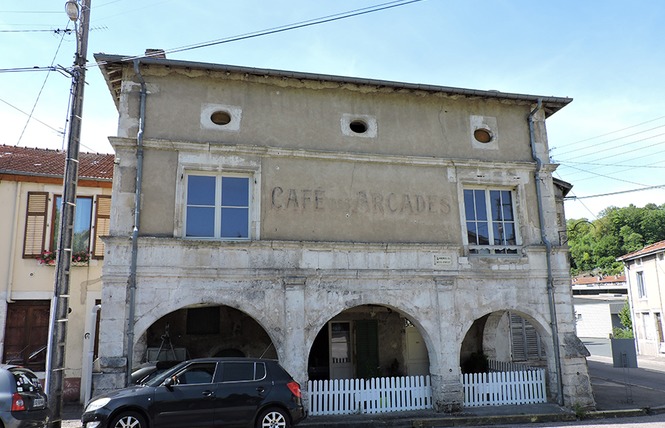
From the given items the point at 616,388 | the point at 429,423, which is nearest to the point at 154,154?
the point at 429,423

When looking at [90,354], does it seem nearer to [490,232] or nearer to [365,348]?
[365,348]

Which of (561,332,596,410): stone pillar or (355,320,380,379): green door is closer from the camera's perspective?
(561,332,596,410): stone pillar

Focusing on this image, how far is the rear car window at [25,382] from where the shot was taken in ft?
26.2

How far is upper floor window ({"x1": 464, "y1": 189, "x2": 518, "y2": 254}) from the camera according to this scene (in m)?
12.9

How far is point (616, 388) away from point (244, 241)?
12987mm

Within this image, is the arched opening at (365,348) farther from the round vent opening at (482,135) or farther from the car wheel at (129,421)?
the car wheel at (129,421)

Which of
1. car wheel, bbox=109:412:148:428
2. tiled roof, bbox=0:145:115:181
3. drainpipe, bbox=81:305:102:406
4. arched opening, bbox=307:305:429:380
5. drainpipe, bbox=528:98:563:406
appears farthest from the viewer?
arched opening, bbox=307:305:429:380

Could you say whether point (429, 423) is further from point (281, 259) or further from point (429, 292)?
point (281, 259)

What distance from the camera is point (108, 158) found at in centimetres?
1725

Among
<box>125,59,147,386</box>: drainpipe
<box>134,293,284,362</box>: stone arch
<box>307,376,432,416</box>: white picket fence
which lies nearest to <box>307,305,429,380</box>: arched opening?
<box>307,376,432,416</box>: white picket fence

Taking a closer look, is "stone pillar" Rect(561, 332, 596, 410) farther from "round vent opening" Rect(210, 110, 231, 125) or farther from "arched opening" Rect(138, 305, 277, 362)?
"round vent opening" Rect(210, 110, 231, 125)

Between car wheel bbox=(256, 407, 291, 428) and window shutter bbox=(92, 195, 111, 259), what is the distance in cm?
801

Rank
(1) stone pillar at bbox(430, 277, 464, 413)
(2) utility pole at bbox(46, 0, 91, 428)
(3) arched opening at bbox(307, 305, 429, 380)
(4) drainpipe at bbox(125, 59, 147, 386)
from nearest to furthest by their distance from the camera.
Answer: (2) utility pole at bbox(46, 0, 91, 428) → (4) drainpipe at bbox(125, 59, 147, 386) → (1) stone pillar at bbox(430, 277, 464, 413) → (3) arched opening at bbox(307, 305, 429, 380)

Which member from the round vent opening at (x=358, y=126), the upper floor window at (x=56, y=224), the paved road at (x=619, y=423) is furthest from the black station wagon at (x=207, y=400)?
the upper floor window at (x=56, y=224)
